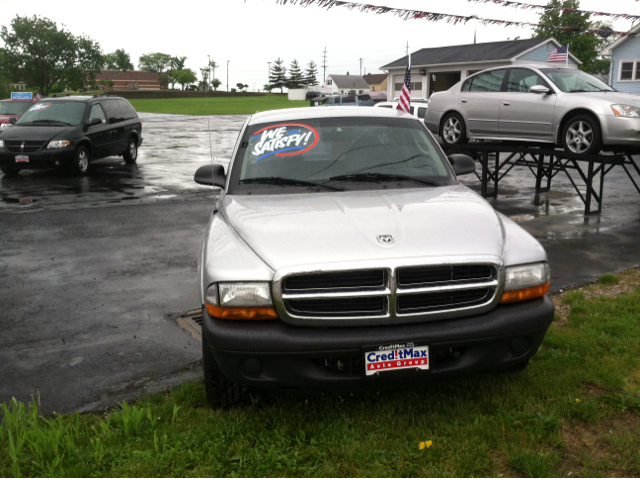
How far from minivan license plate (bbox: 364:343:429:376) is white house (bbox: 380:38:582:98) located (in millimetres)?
38651

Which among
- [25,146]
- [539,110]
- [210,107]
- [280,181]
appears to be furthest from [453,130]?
[210,107]

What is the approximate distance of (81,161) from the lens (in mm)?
14969

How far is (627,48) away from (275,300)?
134 ft

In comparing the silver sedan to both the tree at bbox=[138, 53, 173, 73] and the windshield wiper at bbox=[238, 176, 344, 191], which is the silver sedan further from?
the tree at bbox=[138, 53, 173, 73]

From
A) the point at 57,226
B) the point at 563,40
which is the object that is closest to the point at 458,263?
the point at 57,226

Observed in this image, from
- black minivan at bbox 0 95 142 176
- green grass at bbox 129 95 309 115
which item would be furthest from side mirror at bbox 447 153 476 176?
green grass at bbox 129 95 309 115

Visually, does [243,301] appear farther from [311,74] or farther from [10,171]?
[311,74]

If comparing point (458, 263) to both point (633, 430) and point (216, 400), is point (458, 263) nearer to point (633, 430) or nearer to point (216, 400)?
point (633, 430)

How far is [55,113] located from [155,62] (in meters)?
176

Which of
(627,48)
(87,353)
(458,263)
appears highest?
(627,48)

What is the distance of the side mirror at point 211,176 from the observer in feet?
16.1

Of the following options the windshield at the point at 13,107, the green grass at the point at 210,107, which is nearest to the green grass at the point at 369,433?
the windshield at the point at 13,107

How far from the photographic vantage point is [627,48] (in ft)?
123

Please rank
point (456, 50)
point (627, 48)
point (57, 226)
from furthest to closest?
point (456, 50), point (627, 48), point (57, 226)
